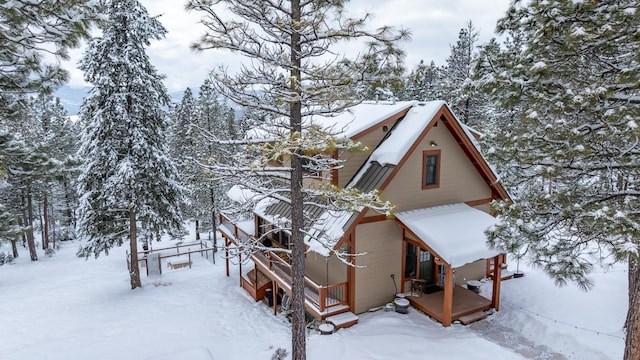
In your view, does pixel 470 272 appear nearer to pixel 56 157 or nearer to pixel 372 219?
pixel 372 219

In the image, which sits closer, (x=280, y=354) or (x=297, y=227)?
(x=297, y=227)

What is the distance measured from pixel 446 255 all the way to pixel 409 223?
65.9 inches

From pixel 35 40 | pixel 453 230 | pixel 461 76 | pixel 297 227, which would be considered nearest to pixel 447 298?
pixel 453 230

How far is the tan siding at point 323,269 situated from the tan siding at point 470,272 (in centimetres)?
482

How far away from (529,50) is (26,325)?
62.4 feet

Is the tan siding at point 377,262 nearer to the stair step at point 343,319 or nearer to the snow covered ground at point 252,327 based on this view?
the stair step at point 343,319

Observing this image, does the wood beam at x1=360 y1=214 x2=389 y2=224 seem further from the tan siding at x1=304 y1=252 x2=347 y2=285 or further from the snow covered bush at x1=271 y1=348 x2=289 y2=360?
the snow covered bush at x1=271 y1=348 x2=289 y2=360

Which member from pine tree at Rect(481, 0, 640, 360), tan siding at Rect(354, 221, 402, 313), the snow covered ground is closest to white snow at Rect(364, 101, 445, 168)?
tan siding at Rect(354, 221, 402, 313)

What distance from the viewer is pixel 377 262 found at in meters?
12.4

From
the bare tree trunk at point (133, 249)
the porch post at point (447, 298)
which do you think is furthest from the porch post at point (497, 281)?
the bare tree trunk at point (133, 249)

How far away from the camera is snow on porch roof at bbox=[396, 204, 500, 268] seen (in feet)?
35.8

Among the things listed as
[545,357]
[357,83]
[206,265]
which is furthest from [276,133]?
[206,265]

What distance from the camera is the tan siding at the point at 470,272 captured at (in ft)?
47.4

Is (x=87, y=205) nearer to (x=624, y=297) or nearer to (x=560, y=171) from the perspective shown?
(x=560, y=171)
